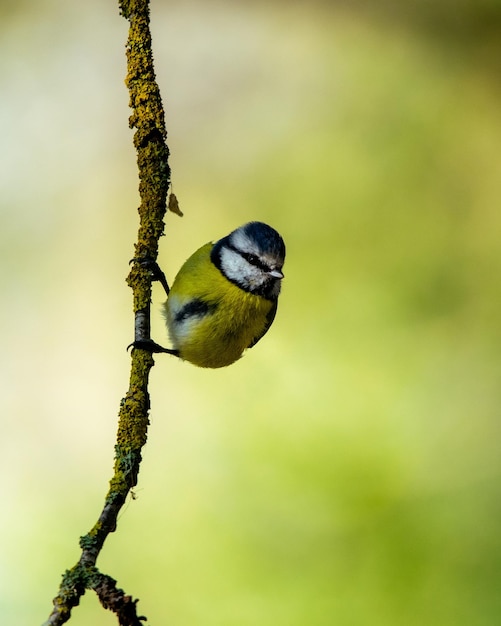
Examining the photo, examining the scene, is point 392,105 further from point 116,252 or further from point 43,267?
point 43,267

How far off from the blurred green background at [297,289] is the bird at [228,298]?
15.9 inches

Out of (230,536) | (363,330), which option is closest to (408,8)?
(363,330)

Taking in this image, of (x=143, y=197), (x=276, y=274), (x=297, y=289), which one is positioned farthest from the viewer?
(x=297, y=289)

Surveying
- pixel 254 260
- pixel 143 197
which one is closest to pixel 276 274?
pixel 254 260

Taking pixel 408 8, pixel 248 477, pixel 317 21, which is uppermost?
pixel 408 8

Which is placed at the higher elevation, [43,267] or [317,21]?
[317,21]

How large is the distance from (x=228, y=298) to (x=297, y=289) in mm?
825

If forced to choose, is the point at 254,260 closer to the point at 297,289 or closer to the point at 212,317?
the point at 212,317

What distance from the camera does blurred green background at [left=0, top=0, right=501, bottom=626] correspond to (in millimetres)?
1965

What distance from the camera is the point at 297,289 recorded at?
90.5 inches

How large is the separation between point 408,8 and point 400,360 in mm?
1276

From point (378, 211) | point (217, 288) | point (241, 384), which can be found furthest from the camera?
point (378, 211)

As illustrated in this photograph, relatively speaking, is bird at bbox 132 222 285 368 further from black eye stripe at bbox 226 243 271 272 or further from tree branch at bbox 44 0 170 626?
tree branch at bbox 44 0 170 626

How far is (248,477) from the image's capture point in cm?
206
